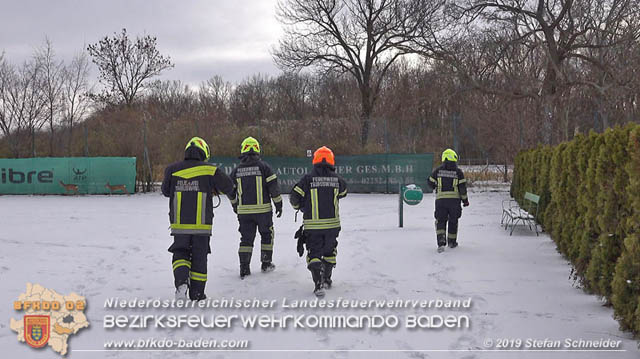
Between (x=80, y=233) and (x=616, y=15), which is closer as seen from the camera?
(x=80, y=233)

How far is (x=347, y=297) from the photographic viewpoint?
6.21 metres

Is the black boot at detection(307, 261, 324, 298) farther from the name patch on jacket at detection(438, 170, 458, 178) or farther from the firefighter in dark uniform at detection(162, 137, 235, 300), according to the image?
the name patch on jacket at detection(438, 170, 458, 178)

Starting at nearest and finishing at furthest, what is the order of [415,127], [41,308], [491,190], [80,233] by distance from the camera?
[41,308]
[80,233]
[491,190]
[415,127]

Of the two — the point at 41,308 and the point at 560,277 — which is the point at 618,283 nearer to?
the point at 560,277

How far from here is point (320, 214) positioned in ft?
21.1

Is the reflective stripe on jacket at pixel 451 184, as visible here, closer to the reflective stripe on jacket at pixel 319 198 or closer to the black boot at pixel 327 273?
the reflective stripe on jacket at pixel 319 198

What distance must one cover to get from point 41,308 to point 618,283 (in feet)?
18.9

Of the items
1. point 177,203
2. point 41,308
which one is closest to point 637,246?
point 177,203

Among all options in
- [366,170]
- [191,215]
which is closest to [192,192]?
[191,215]

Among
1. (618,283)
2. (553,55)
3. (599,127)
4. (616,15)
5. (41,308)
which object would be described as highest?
(616,15)

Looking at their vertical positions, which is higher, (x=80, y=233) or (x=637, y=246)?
(x=637, y=246)

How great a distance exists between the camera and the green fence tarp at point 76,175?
71.5 feet

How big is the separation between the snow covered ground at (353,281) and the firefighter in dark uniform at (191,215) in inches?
Result: 17.1

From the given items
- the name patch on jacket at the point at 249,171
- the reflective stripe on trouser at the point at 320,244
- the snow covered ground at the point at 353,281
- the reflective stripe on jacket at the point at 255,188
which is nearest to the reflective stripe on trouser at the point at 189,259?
the snow covered ground at the point at 353,281
